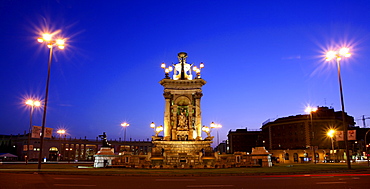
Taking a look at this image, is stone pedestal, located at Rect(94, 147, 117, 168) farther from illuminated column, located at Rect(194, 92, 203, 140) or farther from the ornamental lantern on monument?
illuminated column, located at Rect(194, 92, 203, 140)

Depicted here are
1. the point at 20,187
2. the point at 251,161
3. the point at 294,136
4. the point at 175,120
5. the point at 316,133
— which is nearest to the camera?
the point at 20,187

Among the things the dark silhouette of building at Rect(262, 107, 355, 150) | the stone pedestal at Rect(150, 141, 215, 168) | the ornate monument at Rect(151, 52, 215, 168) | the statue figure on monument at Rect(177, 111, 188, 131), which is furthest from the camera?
the dark silhouette of building at Rect(262, 107, 355, 150)

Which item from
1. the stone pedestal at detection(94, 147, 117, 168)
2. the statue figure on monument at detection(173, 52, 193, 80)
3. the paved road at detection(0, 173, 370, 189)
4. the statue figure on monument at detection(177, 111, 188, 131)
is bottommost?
the paved road at detection(0, 173, 370, 189)

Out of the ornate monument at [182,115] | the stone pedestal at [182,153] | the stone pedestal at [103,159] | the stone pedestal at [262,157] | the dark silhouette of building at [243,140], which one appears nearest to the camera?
the stone pedestal at [182,153]

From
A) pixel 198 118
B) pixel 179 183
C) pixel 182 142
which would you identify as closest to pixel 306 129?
pixel 198 118

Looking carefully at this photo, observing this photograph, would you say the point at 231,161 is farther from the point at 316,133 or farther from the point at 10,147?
the point at 10,147

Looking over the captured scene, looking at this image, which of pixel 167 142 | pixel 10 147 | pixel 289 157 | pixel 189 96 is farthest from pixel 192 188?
pixel 10 147

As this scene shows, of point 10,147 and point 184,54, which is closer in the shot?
point 184,54

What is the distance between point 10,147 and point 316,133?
102 meters

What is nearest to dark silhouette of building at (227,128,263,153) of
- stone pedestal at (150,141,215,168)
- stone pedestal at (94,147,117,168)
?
stone pedestal at (150,141,215,168)

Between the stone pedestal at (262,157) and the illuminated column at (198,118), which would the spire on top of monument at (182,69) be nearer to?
the illuminated column at (198,118)

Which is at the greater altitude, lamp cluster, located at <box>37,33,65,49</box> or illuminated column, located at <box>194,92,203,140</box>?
lamp cluster, located at <box>37,33,65,49</box>

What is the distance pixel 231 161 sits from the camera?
3928 cm

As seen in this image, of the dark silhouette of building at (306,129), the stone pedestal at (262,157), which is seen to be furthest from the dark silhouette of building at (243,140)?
the stone pedestal at (262,157)
